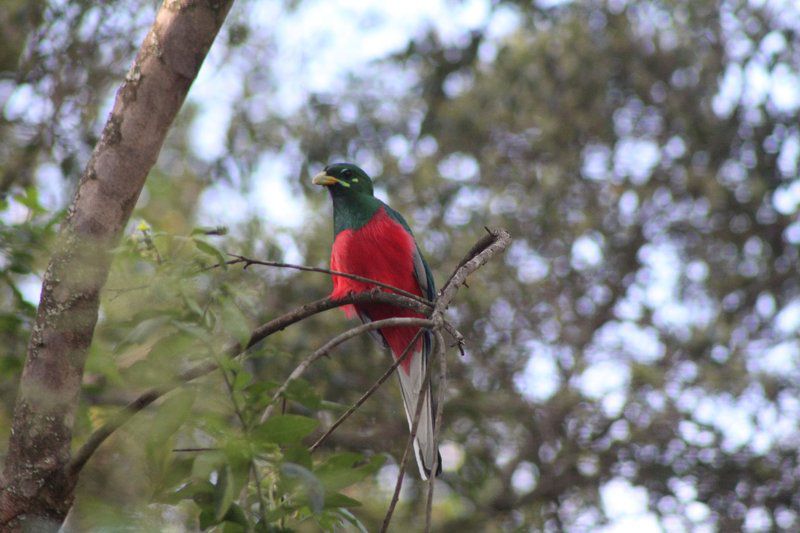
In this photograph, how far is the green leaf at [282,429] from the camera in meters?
1.56

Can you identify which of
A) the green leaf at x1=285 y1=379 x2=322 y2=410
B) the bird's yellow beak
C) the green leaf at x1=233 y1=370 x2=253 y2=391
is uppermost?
the bird's yellow beak

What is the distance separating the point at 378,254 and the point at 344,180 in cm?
47

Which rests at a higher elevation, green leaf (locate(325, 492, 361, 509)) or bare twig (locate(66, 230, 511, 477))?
bare twig (locate(66, 230, 511, 477))

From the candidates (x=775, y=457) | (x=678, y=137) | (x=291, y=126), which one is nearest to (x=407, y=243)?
(x=291, y=126)

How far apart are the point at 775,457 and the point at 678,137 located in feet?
9.02

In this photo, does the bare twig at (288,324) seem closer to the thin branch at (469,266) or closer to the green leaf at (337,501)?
the thin branch at (469,266)

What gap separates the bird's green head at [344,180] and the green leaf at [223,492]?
2796mm

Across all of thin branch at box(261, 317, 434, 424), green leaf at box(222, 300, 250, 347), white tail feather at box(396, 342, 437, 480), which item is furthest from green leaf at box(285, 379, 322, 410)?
white tail feather at box(396, 342, 437, 480)

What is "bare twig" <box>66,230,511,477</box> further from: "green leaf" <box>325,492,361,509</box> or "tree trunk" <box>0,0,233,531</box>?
"green leaf" <box>325,492,361,509</box>

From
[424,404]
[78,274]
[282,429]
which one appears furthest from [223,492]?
[424,404]

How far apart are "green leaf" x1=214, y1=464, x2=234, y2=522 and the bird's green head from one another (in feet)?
9.17

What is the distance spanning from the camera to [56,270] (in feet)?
6.94

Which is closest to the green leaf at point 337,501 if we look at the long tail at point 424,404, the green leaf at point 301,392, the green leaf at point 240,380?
the green leaf at point 301,392

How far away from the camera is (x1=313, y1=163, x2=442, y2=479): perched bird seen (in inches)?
158
